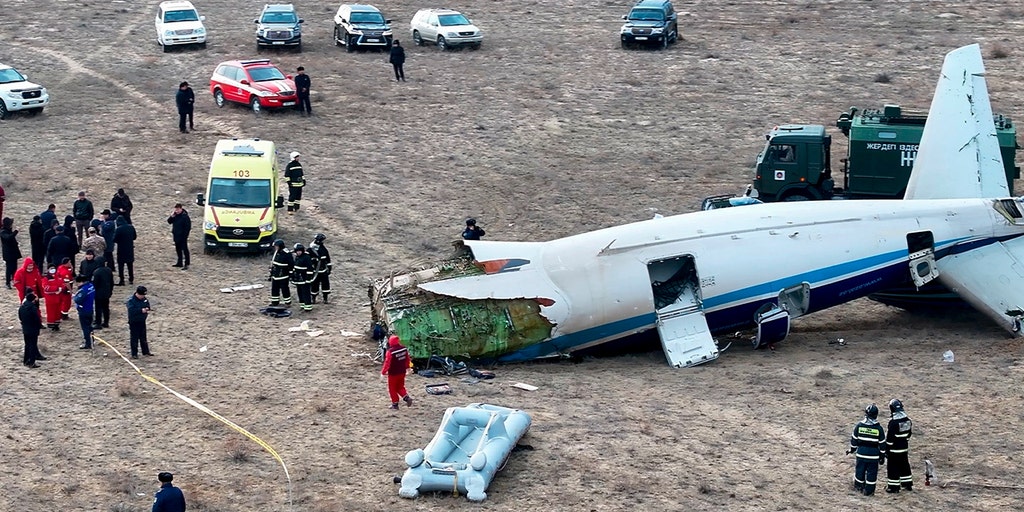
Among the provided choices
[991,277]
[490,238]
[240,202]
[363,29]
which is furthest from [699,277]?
[363,29]

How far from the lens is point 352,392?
25125 millimetres

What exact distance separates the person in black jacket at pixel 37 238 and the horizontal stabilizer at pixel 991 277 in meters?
19.6

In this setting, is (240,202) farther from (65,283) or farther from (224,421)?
(224,421)

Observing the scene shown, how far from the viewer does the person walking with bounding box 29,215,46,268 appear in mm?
32000

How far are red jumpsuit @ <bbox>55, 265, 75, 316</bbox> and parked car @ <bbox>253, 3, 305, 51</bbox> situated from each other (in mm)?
24670

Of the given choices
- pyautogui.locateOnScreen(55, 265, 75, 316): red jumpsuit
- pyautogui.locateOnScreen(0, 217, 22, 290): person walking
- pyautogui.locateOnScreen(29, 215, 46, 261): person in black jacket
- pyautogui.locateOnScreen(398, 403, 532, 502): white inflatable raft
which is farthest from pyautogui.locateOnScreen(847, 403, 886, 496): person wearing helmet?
pyautogui.locateOnScreen(0, 217, 22, 290): person walking

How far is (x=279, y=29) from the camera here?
5297 cm

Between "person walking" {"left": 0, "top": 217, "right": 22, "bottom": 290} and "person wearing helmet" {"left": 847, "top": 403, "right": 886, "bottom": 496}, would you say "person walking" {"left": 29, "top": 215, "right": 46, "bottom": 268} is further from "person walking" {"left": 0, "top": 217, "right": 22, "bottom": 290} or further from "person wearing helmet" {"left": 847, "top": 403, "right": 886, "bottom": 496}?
"person wearing helmet" {"left": 847, "top": 403, "right": 886, "bottom": 496}

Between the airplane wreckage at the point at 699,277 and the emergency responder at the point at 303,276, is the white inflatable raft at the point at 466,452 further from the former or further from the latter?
the emergency responder at the point at 303,276

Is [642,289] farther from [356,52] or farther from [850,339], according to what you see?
[356,52]

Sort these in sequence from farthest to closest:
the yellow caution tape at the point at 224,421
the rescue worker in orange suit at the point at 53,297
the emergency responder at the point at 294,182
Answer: the emergency responder at the point at 294,182 < the rescue worker in orange suit at the point at 53,297 < the yellow caution tape at the point at 224,421

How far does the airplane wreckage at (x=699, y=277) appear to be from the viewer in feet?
88.0

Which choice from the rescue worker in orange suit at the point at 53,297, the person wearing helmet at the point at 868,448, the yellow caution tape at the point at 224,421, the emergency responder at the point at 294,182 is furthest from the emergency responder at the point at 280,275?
the person wearing helmet at the point at 868,448

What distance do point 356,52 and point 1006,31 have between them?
2472cm
